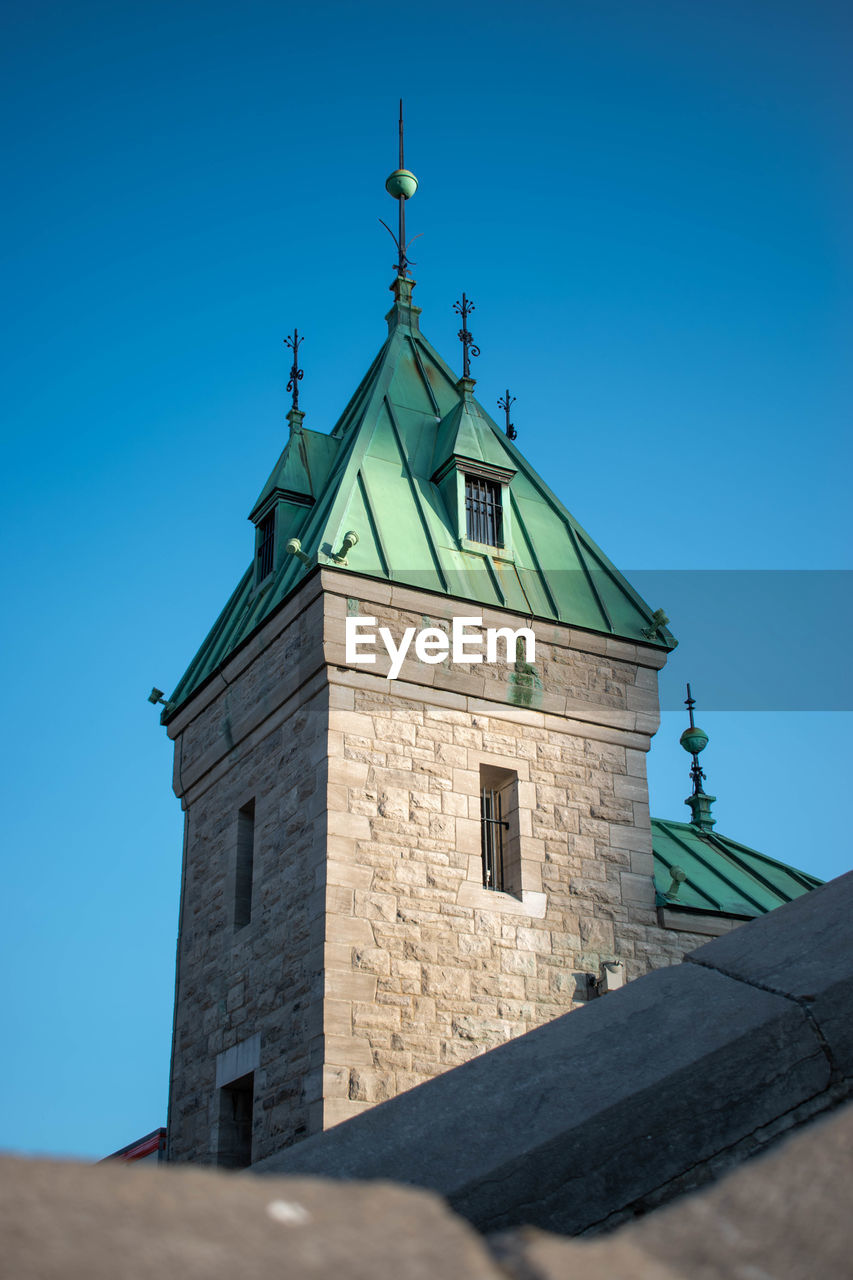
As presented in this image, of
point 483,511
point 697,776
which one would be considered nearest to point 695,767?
point 697,776

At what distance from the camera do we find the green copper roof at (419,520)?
539 inches

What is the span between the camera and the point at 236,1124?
12492 mm

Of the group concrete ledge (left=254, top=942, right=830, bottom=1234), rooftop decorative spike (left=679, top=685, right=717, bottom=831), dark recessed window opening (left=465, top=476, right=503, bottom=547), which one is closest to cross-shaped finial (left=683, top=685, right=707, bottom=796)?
rooftop decorative spike (left=679, top=685, right=717, bottom=831)

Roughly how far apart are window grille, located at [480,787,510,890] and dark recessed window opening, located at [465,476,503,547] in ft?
10.1

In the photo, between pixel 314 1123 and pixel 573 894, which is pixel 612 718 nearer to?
pixel 573 894

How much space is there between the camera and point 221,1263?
52.9 inches

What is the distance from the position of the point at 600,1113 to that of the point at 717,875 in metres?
13.6

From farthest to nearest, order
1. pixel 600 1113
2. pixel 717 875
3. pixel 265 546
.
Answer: pixel 717 875 < pixel 265 546 < pixel 600 1113

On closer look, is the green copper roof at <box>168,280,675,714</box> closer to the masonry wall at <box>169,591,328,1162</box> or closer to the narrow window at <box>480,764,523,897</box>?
the masonry wall at <box>169,591,328,1162</box>

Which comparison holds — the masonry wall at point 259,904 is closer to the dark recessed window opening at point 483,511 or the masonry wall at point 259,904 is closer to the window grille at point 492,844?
the window grille at point 492,844

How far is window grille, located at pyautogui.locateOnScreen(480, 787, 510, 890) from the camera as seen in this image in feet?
42.3

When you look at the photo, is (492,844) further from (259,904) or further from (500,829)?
(259,904)

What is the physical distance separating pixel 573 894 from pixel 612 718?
204 centimetres

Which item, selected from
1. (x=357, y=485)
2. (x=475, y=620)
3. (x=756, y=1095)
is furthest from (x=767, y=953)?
(x=357, y=485)
